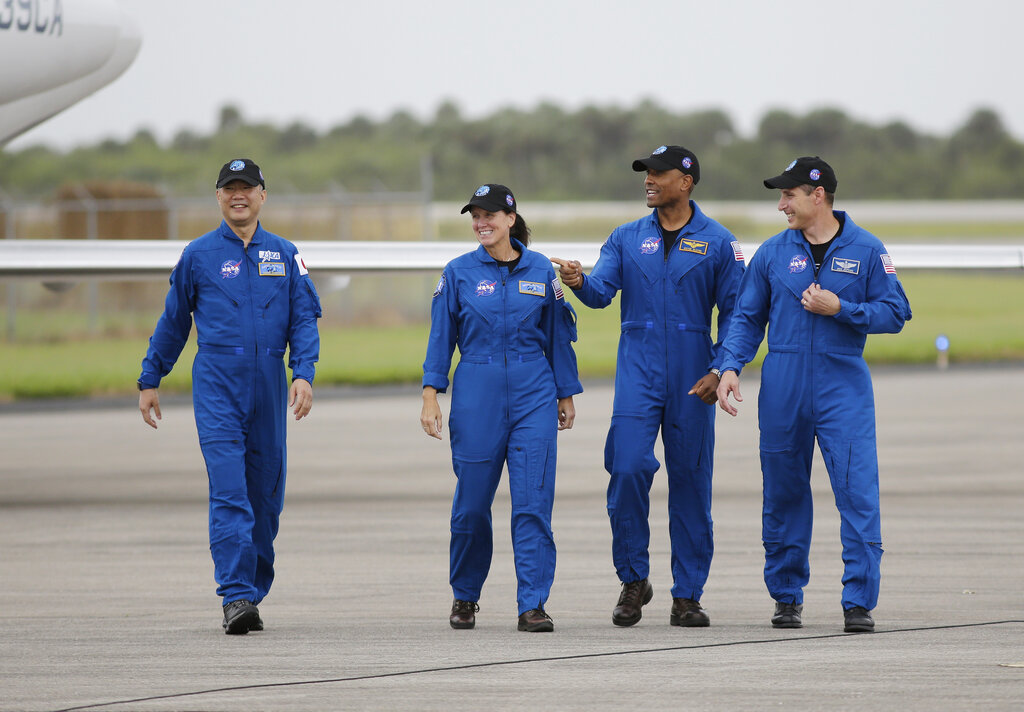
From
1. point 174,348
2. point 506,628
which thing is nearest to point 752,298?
point 506,628

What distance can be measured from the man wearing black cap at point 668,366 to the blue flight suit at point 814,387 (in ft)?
0.81

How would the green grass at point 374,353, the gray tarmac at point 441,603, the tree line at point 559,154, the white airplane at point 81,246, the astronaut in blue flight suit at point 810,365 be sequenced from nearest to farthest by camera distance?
the gray tarmac at point 441,603, the astronaut in blue flight suit at point 810,365, the white airplane at point 81,246, the green grass at point 374,353, the tree line at point 559,154

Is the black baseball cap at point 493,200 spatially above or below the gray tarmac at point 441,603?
above

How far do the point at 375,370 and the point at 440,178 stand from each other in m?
48.9

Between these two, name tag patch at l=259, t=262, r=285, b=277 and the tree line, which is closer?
name tag patch at l=259, t=262, r=285, b=277

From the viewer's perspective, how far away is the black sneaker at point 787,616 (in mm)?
6680

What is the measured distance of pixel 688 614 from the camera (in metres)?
6.80

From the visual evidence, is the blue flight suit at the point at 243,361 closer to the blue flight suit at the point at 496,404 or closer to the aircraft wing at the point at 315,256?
the blue flight suit at the point at 496,404

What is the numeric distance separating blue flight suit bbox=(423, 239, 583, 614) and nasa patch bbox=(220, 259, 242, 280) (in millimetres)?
1000

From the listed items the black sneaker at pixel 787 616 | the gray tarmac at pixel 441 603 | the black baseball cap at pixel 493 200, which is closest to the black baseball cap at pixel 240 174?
the black baseball cap at pixel 493 200

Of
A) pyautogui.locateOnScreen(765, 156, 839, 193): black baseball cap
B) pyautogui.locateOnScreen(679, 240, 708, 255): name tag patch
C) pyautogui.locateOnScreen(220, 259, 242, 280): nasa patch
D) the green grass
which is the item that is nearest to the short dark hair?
pyautogui.locateOnScreen(679, 240, 708, 255): name tag patch

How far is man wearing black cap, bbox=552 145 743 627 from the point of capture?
23.0 ft

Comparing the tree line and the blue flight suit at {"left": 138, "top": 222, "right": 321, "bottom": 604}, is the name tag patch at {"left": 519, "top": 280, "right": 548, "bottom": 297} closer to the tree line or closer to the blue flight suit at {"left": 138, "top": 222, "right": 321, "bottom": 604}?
the blue flight suit at {"left": 138, "top": 222, "right": 321, "bottom": 604}

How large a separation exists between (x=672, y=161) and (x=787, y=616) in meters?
2.27
